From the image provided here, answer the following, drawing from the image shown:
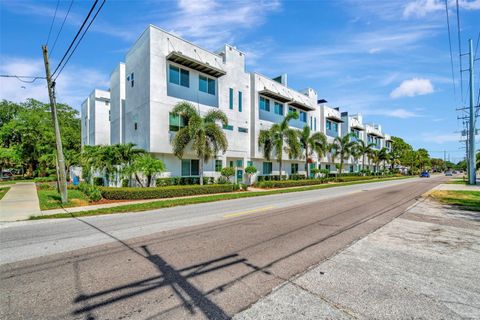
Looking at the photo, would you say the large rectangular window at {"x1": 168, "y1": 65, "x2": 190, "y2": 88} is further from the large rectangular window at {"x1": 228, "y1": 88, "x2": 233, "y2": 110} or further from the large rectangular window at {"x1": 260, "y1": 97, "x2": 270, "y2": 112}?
the large rectangular window at {"x1": 260, "y1": 97, "x2": 270, "y2": 112}


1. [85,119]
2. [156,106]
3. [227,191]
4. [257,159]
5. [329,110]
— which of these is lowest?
[227,191]

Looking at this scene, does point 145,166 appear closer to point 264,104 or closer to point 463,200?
point 264,104

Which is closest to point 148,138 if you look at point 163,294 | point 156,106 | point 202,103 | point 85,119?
point 156,106

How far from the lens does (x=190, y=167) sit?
71.8ft

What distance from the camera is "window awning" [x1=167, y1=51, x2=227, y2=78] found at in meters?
20.1

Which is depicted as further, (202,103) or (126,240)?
(202,103)

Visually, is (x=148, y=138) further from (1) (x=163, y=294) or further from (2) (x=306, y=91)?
(2) (x=306, y=91)

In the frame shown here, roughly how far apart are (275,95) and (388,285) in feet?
93.6

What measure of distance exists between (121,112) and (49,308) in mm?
25007

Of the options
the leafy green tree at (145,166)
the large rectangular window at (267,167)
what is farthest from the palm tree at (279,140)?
the leafy green tree at (145,166)

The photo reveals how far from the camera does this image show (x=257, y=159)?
29.5 m

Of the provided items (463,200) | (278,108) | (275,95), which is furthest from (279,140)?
(463,200)

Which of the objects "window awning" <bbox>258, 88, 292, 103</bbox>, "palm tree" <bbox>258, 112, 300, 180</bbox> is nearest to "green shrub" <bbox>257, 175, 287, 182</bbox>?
"palm tree" <bbox>258, 112, 300, 180</bbox>

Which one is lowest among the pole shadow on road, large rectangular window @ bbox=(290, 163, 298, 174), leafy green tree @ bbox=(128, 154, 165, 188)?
the pole shadow on road
